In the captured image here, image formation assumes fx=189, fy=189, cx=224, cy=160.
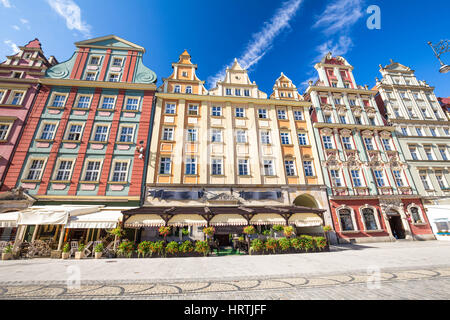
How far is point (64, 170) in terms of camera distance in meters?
17.2

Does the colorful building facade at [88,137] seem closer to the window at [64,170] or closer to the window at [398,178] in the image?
the window at [64,170]

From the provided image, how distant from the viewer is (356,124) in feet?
77.0

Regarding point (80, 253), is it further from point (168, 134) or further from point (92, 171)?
point (168, 134)

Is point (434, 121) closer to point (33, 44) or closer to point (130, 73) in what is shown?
point (130, 73)

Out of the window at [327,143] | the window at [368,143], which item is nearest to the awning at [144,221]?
the window at [327,143]

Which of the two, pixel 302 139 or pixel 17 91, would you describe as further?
pixel 302 139

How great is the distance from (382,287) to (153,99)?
2259cm

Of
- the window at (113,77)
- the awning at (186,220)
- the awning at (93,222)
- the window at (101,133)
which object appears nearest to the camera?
the awning at (93,222)

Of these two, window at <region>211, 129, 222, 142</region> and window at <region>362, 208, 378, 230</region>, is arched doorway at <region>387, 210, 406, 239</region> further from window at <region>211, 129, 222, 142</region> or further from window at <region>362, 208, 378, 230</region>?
window at <region>211, 129, 222, 142</region>

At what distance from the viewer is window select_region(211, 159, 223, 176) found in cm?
1913

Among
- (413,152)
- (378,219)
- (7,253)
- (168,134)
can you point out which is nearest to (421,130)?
(413,152)

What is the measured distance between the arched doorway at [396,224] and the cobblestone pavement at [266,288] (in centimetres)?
1601

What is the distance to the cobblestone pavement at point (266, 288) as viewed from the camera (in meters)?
5.15

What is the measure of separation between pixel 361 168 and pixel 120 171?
25.5m
